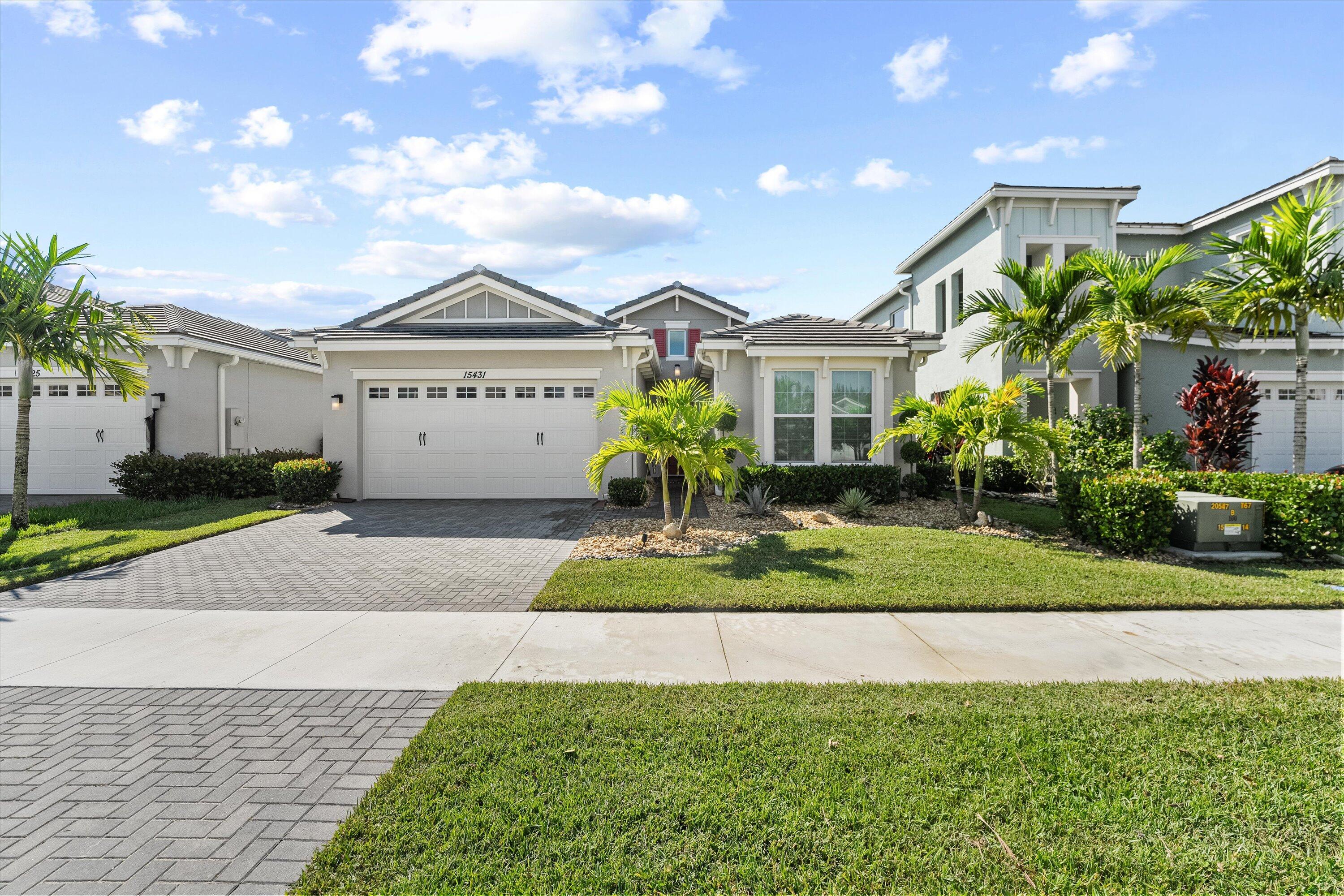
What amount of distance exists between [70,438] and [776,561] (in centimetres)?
1700

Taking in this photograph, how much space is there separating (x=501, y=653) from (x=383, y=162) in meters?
9.77

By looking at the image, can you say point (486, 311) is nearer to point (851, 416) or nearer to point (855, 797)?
point (851, 416)

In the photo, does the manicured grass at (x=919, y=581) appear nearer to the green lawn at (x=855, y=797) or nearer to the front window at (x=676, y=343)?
the green lawn at (x=855, y=797)

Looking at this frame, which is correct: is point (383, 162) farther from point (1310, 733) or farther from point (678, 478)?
point (1310, 733)

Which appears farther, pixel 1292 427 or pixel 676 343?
pixel 676 343

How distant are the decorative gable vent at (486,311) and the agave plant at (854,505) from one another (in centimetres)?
821

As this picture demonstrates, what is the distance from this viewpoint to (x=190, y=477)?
43.7 ft

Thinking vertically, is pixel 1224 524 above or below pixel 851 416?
below

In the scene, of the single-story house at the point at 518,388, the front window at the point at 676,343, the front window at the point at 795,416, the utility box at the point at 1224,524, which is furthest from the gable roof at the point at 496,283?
the utility box at the point at 1224,524

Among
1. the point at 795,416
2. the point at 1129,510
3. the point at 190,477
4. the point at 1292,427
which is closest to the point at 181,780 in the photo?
the point at 1129,510

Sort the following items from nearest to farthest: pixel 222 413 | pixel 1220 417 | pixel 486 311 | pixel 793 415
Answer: pixel 1220 417 → pixel 793 415 → pixel 486 311 → pixel 222 413

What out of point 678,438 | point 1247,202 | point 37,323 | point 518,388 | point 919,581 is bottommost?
point 919,581

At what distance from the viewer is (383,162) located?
10711 mm

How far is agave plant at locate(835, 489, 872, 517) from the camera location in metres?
11.1
